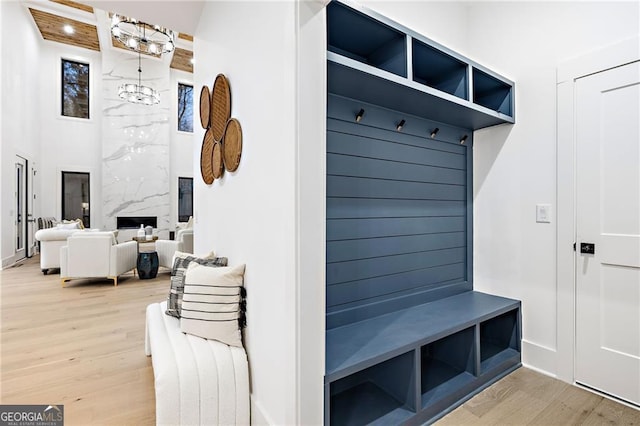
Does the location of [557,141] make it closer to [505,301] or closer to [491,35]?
[491,35]

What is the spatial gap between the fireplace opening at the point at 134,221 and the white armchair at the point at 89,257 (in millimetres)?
3902

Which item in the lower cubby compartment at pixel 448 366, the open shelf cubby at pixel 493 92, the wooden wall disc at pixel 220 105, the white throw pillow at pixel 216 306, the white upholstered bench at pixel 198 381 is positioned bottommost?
the lower cubby compartment at pixel 448 366

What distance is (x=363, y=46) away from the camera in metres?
2.02

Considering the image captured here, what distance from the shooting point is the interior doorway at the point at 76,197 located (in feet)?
26.8

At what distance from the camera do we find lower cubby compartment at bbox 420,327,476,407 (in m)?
1.98

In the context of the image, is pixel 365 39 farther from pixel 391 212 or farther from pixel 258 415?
pixel 258 415

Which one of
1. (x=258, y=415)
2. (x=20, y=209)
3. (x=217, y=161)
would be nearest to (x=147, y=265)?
(x=217, y=161)

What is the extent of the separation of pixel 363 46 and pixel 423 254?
61.5 inches

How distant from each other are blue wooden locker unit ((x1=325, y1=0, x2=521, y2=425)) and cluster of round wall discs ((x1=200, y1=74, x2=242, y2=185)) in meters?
0.61

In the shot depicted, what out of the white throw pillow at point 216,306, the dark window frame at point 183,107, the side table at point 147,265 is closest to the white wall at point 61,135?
the dark window frame at point 183,107

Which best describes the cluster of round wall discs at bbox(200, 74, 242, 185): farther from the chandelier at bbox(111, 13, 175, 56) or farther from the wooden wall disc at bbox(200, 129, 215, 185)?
the chandelier at bbox(111, 13, 175, 56)

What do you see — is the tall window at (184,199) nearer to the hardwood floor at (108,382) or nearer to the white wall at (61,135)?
the white wall at (61,135)

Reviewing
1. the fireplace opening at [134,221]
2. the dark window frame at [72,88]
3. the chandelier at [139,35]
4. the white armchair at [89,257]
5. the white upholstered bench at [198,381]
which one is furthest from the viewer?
the fireplace opening at [134,221]

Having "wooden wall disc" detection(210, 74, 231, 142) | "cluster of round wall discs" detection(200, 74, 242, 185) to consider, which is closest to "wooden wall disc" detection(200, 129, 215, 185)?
"cluster of round wall discs" detection(200, 74, 242, 185)
